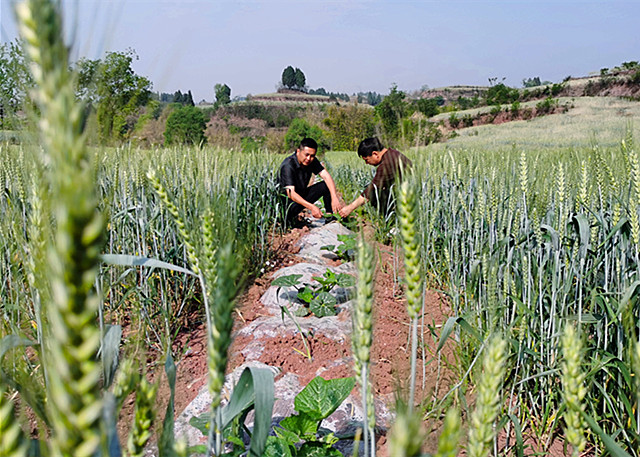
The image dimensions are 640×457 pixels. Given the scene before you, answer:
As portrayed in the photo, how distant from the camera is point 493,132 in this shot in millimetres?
30328

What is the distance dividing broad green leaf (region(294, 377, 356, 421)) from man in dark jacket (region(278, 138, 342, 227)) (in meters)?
3.21

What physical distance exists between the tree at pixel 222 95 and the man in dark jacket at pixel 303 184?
5848 centimetres

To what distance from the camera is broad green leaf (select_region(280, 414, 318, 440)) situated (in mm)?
1268

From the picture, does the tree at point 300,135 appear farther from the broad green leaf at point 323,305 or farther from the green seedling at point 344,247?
the broad green leaf at point 323,305

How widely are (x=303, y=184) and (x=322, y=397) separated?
408cm

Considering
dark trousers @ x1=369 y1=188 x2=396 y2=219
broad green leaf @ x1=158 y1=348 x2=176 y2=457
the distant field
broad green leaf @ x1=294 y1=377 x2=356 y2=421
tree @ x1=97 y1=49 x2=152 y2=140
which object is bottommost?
broad green leaf @ x1=294 y1=377 x2=356 y2=421

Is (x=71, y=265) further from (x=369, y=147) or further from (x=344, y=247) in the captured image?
(x=369, y=147)

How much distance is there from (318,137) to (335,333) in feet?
80.6

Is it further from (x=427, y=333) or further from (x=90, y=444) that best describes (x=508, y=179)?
(x=90, y=444)

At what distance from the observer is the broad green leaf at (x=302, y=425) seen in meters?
1.27

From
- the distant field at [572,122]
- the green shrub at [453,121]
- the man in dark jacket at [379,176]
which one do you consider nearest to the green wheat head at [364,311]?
the man in dark jacket at [379,176]

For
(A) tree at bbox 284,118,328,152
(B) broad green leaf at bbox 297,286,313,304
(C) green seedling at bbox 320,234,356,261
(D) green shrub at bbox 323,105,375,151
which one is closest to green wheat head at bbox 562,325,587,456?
(B) broad green leaf at bbox 297,286,313,304

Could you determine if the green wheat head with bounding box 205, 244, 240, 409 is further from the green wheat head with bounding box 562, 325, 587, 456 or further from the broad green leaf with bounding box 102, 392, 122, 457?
the green wheat head with bounding box 562, 325, 587, 456

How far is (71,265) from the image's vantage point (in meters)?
0.26
